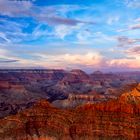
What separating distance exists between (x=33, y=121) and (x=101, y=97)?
10505 cm

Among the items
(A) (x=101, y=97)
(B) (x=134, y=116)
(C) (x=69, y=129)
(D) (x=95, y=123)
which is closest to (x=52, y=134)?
(C) (x=69, y=129)

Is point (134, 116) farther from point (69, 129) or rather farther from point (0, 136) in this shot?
point (0, 136)

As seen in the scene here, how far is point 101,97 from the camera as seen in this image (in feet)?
614

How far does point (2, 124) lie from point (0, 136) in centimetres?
409

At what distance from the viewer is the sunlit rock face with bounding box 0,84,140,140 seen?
8121 centimetres

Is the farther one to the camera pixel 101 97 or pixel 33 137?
pixel 101 97

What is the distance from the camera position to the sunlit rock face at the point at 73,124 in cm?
8121

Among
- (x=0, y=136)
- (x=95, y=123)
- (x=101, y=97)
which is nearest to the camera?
(x=0, y=136)

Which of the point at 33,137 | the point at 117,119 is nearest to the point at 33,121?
the point at 33,137

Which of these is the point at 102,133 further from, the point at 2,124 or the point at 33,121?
the point at 2,124

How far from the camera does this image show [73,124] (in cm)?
8388

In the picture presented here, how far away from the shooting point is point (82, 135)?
83.3m

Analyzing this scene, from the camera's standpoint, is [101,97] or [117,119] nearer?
[117,119]

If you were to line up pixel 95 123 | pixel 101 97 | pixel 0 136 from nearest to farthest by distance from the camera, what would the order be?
1. pixel 0 136
2. pixel 95 123
3. pixel 101 97
